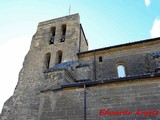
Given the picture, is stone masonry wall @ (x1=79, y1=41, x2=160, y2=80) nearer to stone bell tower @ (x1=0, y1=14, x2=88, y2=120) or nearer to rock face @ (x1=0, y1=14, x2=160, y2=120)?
rock face @ (x1=0, y1=14, x2=160, y2=120)

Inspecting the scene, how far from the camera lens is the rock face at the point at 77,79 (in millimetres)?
5891

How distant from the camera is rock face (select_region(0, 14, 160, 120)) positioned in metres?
5.89

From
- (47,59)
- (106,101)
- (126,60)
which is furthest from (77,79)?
(106,101)

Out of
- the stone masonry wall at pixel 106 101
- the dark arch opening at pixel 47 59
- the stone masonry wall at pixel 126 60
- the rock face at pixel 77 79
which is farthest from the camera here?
the dark arch opening at pixel 47 59

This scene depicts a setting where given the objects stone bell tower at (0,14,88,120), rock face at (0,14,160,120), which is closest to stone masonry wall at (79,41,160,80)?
rock face at (0,14,160,120)

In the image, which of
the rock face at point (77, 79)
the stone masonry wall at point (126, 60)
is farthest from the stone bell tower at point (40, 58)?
the stone masonry wall at point (126, 60)

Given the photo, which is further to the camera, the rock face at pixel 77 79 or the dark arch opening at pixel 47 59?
the dark arch opening at pixel 47 59

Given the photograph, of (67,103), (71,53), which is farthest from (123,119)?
(71,53)

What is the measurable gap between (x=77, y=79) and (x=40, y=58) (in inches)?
187

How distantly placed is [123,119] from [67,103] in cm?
214

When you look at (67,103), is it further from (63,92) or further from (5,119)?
(5,119)

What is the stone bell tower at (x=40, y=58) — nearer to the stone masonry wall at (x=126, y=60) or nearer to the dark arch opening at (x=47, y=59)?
the dark arch opening at (x=47, y=59)

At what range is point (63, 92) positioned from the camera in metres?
6.74

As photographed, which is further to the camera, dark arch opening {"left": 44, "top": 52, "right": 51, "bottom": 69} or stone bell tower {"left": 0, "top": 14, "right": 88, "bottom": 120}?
dark arch opening {"left": 44, "top": 52, "right": 51, "bottom": 69}
